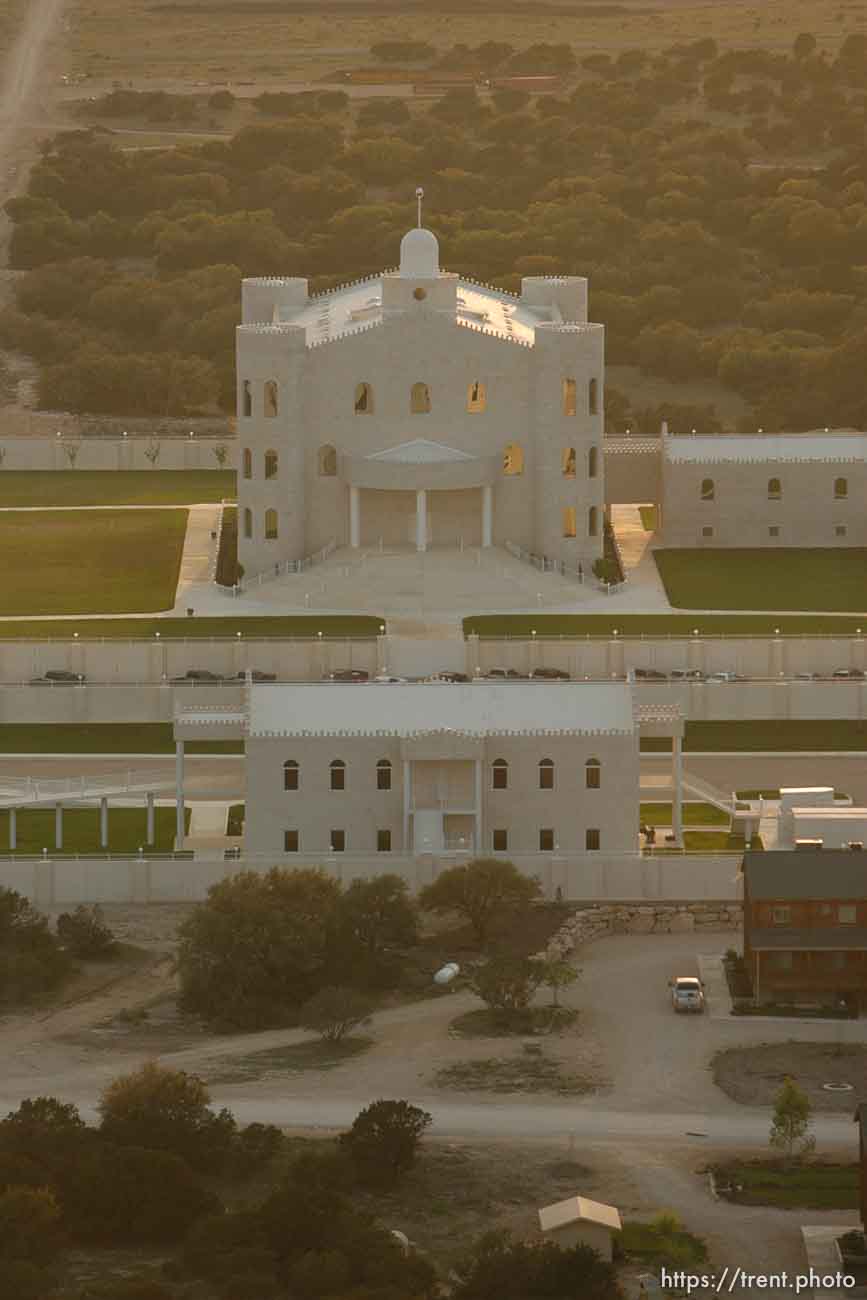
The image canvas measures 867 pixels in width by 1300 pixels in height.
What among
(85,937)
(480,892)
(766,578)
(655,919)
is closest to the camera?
(85,937)

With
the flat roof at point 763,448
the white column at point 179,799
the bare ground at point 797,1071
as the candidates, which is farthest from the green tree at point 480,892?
the flat roof at point 763,448

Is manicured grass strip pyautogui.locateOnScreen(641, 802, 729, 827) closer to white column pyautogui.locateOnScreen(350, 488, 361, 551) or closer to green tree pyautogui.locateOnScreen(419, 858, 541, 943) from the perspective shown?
green tree pyautogui.locateOnScreen(419, 858, 541, 943)

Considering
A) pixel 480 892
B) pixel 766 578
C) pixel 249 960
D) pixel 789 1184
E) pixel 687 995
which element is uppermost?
pixel 766 578

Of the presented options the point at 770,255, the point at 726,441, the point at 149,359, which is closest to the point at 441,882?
the point at 726,441

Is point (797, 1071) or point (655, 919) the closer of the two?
point (797, 1071)

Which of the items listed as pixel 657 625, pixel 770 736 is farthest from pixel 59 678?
pixel 770 736

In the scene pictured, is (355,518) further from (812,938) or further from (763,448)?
(812,938)

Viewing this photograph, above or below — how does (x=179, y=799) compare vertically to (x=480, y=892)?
above

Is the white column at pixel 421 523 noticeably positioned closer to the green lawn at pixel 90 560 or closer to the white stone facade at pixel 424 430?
the white stone facade at pixel 424 430
